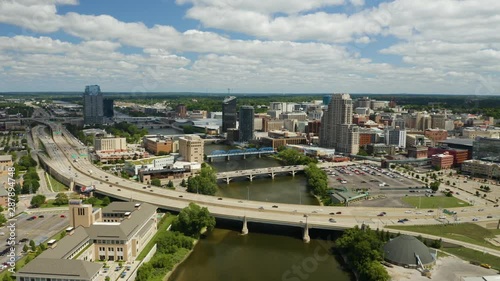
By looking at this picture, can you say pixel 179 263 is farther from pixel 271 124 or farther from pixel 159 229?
pixel 271 124

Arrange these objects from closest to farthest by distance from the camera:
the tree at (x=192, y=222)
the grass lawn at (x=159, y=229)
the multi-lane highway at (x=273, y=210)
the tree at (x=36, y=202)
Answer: the grass lawn at (x=159, y=229) < the tree at (x=192, y=222) < the multi-lane highway at (x=273, y=210) < the tree at (x=36, y=202)

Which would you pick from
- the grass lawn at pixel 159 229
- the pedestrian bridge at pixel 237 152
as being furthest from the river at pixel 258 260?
the pedestrian bridge at pixel 237 152

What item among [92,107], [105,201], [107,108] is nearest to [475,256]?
[105,201]

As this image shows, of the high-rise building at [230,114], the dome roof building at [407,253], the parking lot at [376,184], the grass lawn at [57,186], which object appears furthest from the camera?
the high-rise building at [230,114]

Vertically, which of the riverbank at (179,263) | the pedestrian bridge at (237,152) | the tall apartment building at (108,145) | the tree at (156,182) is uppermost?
the tall apartment building at (108,145)

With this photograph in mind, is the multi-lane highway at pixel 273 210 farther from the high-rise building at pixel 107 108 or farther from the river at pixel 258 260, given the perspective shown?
the high-rise building at pixel 107 108

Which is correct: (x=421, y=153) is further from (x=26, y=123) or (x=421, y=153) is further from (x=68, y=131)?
(x=26, y=123)

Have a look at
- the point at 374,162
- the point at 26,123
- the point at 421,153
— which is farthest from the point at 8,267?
the point at 26,123

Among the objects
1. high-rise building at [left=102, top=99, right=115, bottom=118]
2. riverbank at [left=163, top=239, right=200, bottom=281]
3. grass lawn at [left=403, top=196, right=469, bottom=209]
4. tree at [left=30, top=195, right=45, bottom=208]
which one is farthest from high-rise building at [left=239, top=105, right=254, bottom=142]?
high-rise building at [left=102, top=99, right=115, bottom=118]
